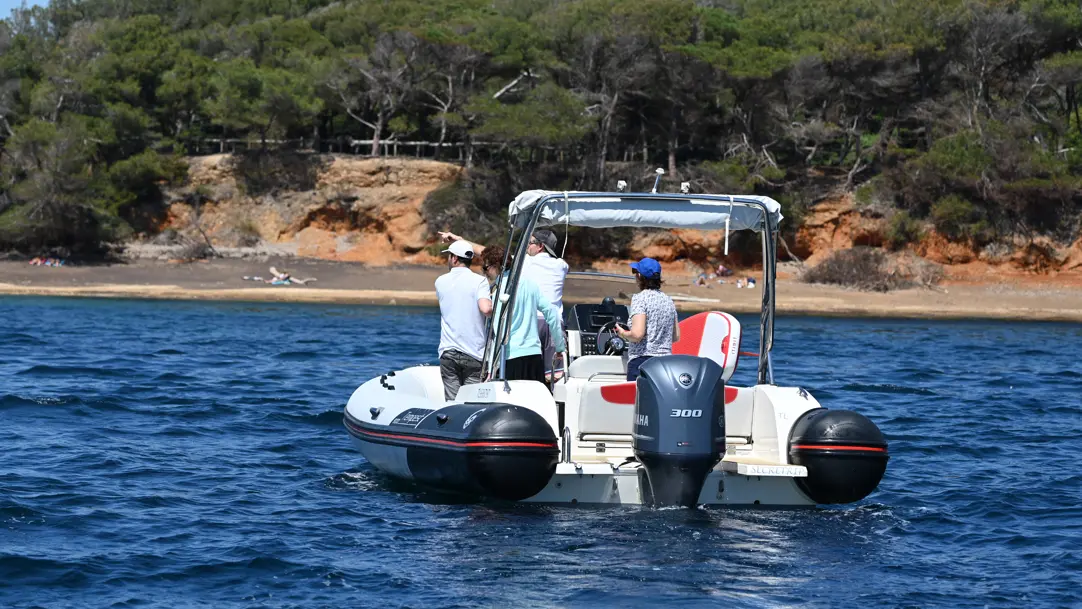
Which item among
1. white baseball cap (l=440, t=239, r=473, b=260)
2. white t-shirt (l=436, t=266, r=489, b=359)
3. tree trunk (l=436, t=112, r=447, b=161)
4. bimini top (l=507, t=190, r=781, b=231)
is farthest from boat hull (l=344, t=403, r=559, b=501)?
tree trunk (l=436, t=112, r=447, b=161)

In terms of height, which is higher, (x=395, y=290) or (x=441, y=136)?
(x=441, y=136)

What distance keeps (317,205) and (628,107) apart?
11.3m

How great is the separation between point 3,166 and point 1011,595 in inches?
1686

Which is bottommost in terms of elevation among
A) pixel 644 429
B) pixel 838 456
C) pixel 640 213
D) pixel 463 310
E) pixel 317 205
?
pixel 838 456

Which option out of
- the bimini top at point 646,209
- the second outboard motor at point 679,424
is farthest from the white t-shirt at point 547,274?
the second outboard motor at point 679,424

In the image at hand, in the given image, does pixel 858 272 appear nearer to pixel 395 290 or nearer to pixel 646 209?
pixel 395 290

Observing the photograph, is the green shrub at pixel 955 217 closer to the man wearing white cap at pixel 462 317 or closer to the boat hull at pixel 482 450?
the man wearing white cap at pixel 462 317

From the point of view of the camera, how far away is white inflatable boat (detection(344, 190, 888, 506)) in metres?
7.95

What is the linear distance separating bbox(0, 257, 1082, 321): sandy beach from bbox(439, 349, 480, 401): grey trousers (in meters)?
23.7

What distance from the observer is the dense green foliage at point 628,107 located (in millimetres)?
41031

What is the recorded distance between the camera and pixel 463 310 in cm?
962

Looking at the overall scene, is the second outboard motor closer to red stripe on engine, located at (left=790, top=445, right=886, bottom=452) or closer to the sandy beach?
red stripe on engine, located at (left=790, top=445, right=886, bottom=452)

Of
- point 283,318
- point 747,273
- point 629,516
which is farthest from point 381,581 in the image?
point 747,273

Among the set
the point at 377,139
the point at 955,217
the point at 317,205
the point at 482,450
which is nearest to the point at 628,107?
the point at 377,139
